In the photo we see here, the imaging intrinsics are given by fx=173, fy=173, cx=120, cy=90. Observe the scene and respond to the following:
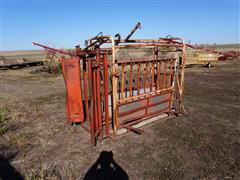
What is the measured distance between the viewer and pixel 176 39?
517 cm

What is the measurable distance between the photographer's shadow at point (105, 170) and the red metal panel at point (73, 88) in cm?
165

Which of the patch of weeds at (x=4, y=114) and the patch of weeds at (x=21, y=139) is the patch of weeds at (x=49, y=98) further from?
the patch of weeds at (x=21, y=139)

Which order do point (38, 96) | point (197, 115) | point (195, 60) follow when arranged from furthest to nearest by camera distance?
point (195, 60) → point (38, 96) → point (197, 115)

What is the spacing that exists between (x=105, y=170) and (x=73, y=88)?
2.29 m

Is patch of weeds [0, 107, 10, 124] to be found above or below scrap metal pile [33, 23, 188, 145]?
below

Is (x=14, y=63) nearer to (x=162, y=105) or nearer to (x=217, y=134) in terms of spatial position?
(x=162, y=105)

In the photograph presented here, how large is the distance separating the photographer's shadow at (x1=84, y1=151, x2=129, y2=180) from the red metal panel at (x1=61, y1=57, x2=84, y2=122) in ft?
5.41

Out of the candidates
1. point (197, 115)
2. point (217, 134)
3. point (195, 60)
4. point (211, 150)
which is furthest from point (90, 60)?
point (195, 60)

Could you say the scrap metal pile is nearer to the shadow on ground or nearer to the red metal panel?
the red metal panel

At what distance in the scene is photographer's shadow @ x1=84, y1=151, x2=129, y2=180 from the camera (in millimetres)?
3049

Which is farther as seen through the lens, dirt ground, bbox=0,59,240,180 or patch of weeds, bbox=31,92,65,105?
patch of weeds, bbox=31,92,65,105

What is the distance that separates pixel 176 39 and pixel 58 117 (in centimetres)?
448

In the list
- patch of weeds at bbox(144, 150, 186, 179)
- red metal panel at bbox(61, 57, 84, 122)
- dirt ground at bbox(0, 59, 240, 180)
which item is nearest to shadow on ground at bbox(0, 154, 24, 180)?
Result: dirt ground at bbox(0, 59, 240, 180)

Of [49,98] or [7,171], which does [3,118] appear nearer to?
[49,98]
